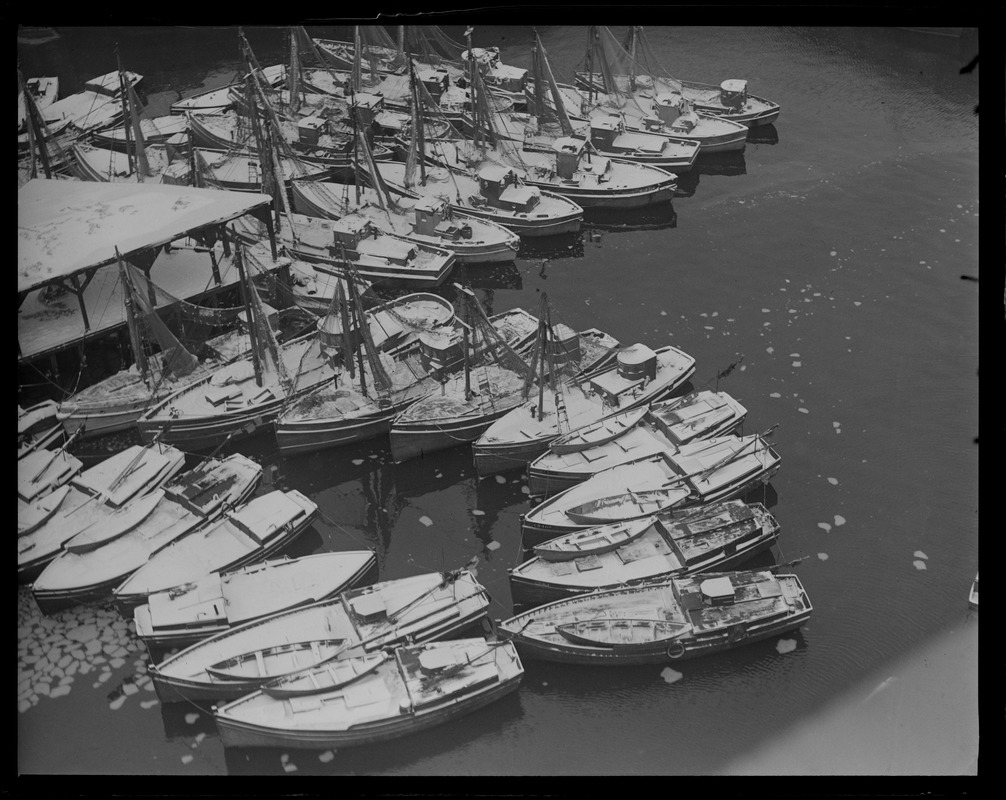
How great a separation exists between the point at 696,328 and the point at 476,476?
19133 mm

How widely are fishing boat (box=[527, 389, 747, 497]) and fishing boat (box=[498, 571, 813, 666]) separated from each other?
844cm

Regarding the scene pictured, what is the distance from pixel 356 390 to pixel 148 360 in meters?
12.9

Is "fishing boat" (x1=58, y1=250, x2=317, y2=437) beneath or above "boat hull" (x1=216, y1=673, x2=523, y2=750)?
above

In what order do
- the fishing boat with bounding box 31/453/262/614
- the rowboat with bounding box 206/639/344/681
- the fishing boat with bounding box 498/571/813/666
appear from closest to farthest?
1. the rowboat with bounding box 206/639/344/681
2. the fishing boat with bounding box 498/571/813/666
3. the fishing boat with bounding box 31/453/262/614

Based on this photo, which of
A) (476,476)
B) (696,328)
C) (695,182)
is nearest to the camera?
(476,476)

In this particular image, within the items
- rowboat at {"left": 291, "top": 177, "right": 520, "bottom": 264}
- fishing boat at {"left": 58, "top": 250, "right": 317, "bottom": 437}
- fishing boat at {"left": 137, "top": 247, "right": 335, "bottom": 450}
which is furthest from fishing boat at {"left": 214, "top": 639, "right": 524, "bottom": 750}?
rowboat at {"left": 291, "top": 177, "right": 520, "bottom": 264}

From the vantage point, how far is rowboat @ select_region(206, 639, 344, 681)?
147 ft

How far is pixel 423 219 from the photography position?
72.8 metres

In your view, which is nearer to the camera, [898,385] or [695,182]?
[898,385]

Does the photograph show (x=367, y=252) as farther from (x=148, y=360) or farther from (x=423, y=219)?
(x=148, y=360)

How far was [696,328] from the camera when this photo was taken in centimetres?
6656

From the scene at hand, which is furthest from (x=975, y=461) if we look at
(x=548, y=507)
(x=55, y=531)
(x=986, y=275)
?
(x=55, y=531)

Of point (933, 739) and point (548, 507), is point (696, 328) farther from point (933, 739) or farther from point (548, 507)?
point (933, 739)

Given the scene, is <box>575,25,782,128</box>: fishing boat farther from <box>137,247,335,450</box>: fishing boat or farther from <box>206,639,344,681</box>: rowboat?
<box>206,639,344,681</box>: rowboat
